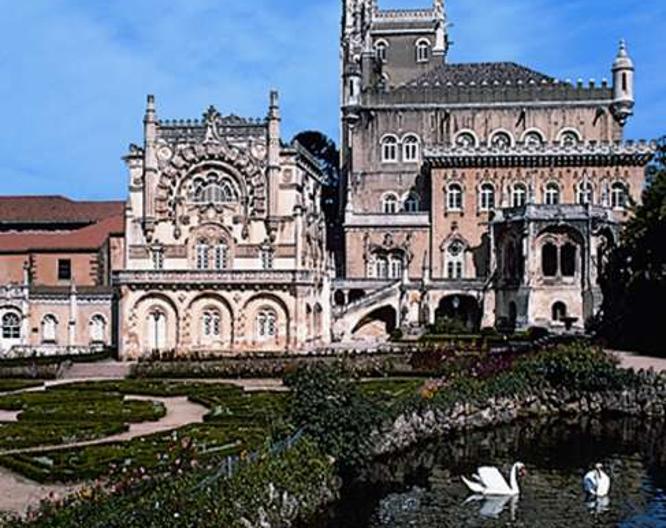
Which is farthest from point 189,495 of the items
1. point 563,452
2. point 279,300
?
point 279,300

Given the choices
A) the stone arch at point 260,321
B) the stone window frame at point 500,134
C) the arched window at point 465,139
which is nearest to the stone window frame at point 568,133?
the stone window frame at point 500,134

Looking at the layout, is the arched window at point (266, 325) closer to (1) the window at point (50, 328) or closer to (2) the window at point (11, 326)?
(1) the window at point (50, 328)

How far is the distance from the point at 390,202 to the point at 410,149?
4.08 meters

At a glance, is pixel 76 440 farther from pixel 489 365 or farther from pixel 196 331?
pixel 196 331

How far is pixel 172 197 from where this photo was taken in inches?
2381

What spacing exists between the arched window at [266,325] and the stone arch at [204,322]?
146cm

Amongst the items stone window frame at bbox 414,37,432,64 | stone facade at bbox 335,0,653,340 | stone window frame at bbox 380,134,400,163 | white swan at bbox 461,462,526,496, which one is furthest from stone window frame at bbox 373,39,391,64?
white swan at bbox 461,462,526,496

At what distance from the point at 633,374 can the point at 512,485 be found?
15159 millimetres

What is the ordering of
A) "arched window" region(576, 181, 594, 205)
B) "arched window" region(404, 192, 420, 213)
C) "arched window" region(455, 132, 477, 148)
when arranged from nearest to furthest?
"arched window" region(576, 181, 594, 205) → "arched window" region(455, 132, 477, 148) → "arched window" region(404, 192, 420, 213)

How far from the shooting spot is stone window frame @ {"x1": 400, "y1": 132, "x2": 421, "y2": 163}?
252 feet

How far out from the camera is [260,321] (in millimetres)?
58250

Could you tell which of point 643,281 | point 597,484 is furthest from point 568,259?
point 597,484

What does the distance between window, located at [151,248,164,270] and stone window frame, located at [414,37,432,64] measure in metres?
37.9

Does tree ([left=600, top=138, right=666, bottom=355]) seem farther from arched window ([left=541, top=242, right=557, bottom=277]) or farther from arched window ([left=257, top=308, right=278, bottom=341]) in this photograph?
arched window ([left=257, top=308, right=278, bottom=341])
